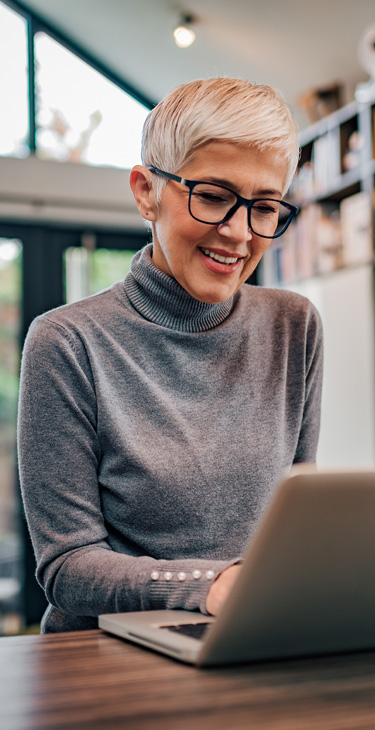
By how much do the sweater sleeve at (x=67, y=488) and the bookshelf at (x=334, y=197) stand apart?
2424mm

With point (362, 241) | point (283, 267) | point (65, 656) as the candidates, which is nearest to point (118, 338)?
point (65, 656)

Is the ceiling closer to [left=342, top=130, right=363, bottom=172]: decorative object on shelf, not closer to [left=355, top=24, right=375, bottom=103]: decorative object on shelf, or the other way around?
[left=355, top=24, right=375, bottom=103]: decorative object on shelf

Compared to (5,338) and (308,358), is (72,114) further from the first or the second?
(308,358)

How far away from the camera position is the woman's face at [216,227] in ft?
3.49

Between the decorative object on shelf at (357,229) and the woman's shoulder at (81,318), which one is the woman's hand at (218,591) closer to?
the woman's shoulder at (81,318)

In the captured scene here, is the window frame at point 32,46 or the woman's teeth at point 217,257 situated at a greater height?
the window frame at point 32,46

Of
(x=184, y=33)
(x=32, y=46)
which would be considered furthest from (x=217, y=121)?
(x=32, y=46)

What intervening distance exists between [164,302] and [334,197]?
8.85 ft

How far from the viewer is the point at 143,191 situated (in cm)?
117

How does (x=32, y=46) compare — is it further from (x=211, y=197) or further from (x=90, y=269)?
(x=211, y=197)

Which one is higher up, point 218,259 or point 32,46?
point 32,46

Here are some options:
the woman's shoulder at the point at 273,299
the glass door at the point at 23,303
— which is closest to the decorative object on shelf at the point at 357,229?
the glass door at the point at 23,303

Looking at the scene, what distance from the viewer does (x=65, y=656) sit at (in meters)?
0.65

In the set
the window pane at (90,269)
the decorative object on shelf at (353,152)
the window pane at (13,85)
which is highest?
the window pane at (13,85)
